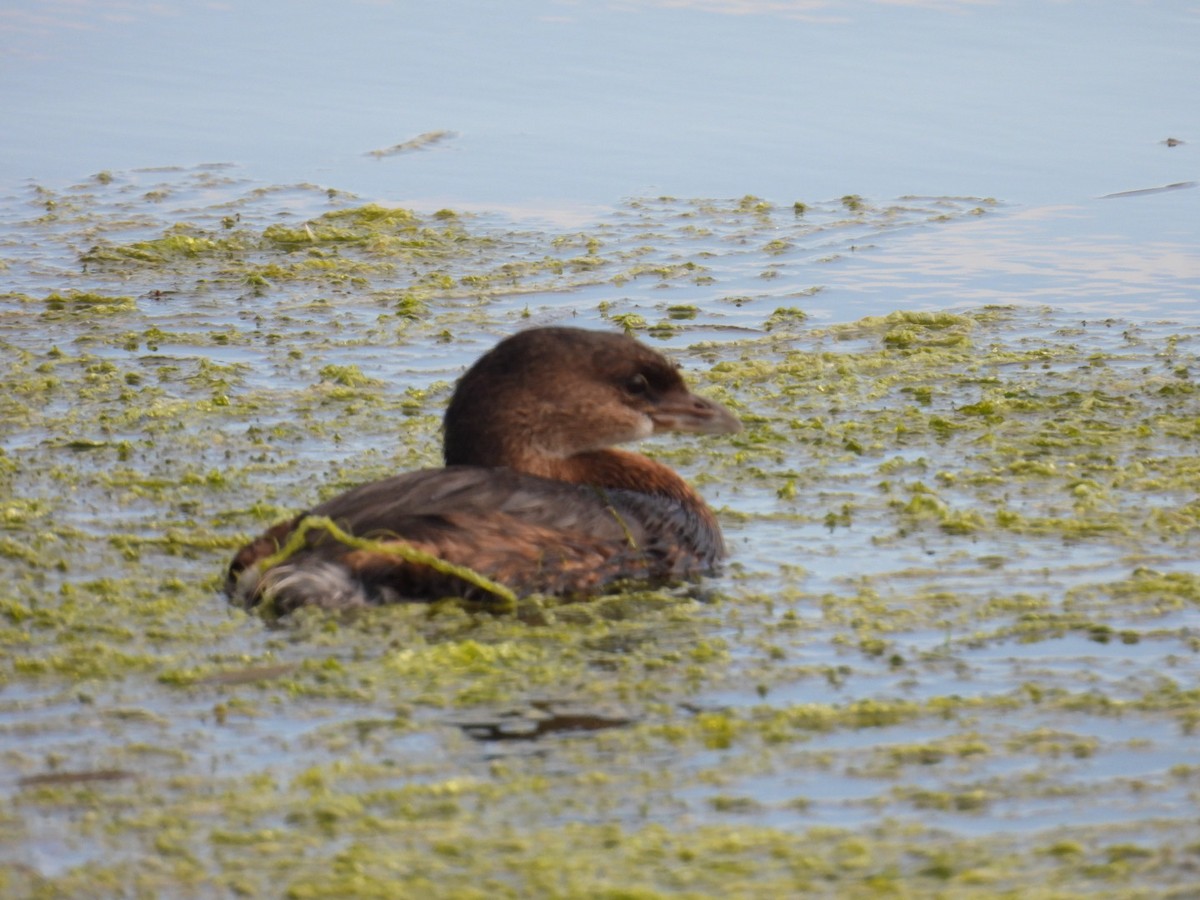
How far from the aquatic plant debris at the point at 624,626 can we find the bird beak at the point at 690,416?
0.31 meters

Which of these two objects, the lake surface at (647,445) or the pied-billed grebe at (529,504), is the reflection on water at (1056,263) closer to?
the lake surface at (647,445)

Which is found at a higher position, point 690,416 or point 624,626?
point 690,416

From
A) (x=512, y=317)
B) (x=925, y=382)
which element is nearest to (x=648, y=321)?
(x=512, y=317)

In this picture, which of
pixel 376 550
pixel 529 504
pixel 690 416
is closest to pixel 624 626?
pixel 529 504

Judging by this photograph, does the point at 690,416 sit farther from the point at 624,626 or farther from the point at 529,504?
the point at 624,626

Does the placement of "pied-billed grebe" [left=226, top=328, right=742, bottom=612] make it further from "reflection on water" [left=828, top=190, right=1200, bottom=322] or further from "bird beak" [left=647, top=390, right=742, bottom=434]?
"reflection on water" [left=828, top=190, right=1200, bottom=322]

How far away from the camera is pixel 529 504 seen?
675cm

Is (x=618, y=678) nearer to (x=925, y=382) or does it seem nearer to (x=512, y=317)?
(x=925, y=382)

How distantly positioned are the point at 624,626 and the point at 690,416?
56.3 inches

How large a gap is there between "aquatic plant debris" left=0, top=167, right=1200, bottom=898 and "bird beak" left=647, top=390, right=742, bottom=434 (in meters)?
0.31

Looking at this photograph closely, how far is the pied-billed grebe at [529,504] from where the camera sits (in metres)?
6.36

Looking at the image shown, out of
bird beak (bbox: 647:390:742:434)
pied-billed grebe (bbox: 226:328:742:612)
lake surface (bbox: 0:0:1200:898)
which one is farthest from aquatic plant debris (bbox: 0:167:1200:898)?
bird beak (bbox: 647:390:742:434)

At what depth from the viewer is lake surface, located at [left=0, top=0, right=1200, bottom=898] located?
16.0 feet

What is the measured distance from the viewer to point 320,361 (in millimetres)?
9523
